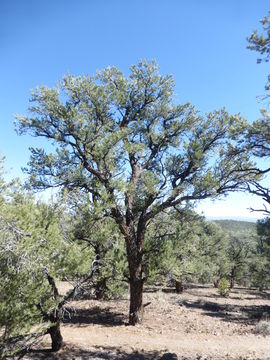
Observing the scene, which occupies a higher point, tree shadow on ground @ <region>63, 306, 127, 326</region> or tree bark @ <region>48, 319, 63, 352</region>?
tree bark @ <region>48, 319, 63, 352</region>

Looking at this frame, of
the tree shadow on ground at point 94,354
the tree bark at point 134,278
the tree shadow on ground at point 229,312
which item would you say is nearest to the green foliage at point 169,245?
the tree bark at point 134,278

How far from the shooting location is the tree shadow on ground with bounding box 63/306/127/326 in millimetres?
14852

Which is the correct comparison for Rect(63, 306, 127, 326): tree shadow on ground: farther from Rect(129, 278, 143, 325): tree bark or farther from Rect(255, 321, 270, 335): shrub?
Rect(255, 321, 270, 335): shrub

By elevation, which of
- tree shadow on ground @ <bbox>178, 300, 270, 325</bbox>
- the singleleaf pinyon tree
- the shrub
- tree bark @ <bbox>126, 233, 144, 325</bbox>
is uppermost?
the singleleaf pinyon tree

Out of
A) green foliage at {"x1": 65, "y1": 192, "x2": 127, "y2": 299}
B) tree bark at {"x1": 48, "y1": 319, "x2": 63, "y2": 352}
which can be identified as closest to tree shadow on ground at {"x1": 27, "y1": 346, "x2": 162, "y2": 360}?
tree bark at {"x1": 48, "y1": 319, "x2": 63, "y2": 352}

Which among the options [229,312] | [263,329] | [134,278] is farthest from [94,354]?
[229,312]

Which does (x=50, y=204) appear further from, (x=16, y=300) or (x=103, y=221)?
(x=103, y=221)

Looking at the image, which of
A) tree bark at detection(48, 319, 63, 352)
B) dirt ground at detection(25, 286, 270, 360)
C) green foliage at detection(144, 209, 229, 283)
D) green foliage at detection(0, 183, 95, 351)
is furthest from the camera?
green foliage at detection(144, 209, 229, 283)

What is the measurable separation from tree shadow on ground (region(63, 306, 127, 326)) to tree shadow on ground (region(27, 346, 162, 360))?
13.2ft

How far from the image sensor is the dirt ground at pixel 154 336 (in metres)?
10.4

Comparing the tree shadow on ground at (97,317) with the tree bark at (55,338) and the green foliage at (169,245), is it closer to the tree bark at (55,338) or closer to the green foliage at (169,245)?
the green foliage at (169,245)

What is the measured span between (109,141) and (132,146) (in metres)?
1.08

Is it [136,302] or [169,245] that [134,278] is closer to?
[136,302]

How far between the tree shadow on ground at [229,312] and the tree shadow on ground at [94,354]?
9716 mm
